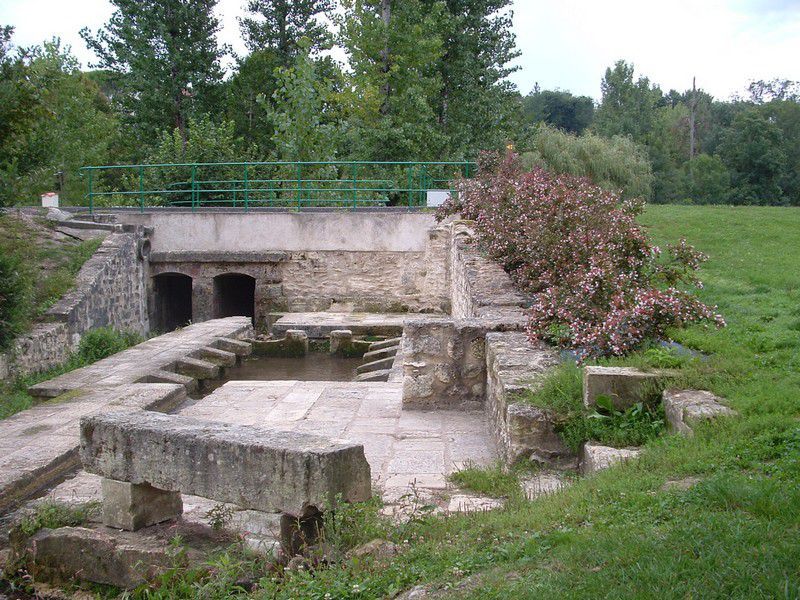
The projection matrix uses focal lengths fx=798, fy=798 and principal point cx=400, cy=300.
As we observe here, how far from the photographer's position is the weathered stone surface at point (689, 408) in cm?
463

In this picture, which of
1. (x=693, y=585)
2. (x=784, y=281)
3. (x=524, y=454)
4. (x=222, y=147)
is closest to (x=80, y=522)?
(x=524, y=454)

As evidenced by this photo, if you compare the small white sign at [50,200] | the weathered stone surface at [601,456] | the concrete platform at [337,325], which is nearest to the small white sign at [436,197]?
the concrete platform at [337,325]

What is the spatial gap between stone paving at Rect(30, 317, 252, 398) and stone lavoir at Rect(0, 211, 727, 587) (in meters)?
0.03

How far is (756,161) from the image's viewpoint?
4112 centimetres

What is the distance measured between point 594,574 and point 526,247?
7.00 meters

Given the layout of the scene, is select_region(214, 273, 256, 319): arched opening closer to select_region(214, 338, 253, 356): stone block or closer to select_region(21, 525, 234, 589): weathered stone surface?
select_region(214, 338, 253, 356): stone block

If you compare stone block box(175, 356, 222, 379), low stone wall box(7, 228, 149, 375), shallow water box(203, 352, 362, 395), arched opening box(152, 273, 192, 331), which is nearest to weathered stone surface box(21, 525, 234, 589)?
stone block box(175, 356, 222, 379)

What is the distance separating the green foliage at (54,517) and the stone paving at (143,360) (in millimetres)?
4495

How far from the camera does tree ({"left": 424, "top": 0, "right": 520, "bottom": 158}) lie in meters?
27.2

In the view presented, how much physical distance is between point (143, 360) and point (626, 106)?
46.9 meters

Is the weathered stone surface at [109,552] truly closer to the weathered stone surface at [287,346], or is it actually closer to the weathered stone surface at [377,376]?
the weathered stone surface at [377,376]

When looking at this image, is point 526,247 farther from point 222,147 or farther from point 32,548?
point 222,147

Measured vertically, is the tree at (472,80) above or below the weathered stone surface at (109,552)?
above

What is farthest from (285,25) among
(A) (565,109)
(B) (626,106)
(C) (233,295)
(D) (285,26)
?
(A) (565,109)
